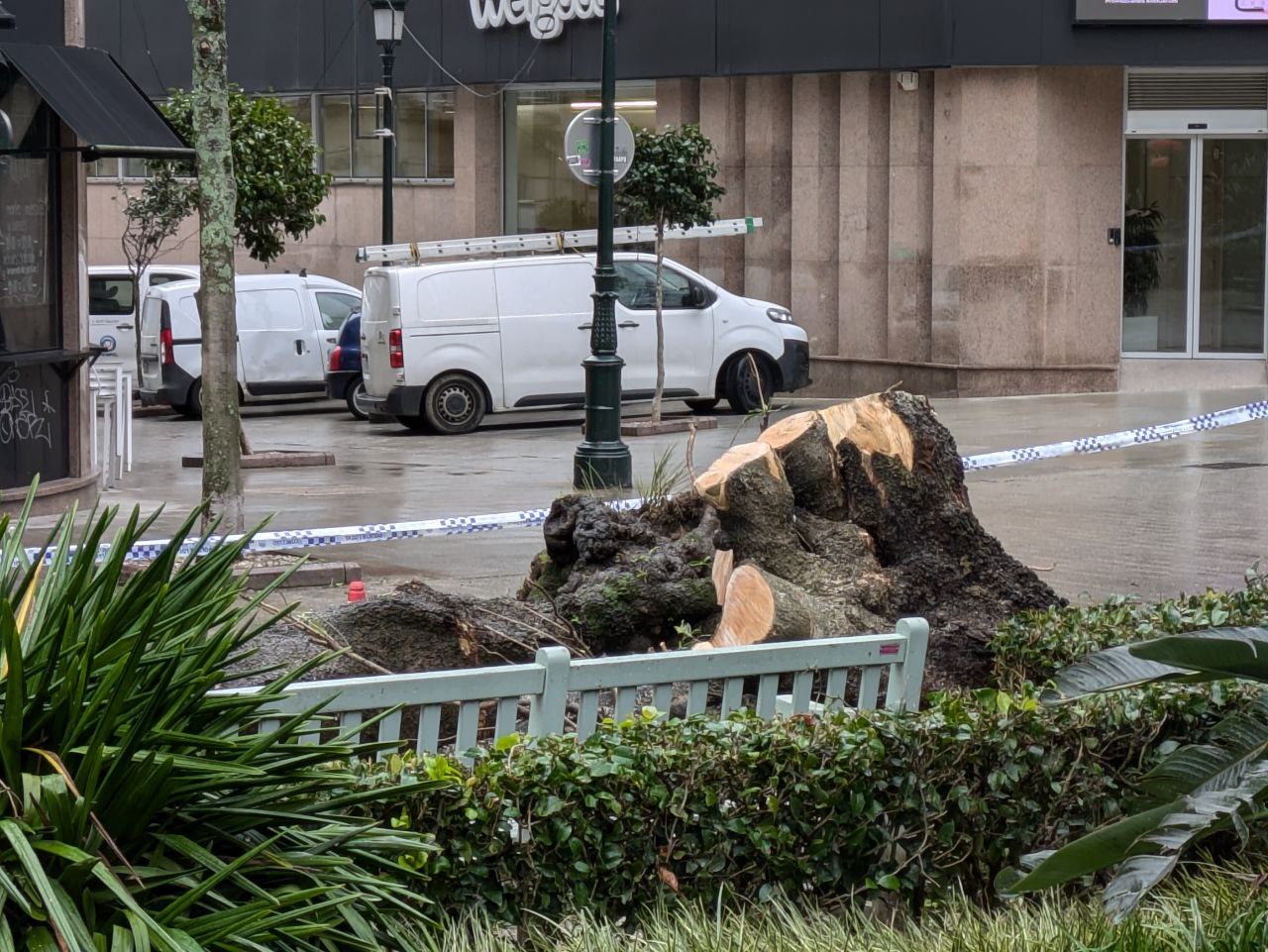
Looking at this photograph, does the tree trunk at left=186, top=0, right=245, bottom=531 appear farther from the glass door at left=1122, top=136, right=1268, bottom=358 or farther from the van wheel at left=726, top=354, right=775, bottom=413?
the glass door at left=1122, top=136, right=1268, bottom=358

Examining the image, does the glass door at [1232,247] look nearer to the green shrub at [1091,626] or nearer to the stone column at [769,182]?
the stone column at [769,182]

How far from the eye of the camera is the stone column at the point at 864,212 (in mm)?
23125

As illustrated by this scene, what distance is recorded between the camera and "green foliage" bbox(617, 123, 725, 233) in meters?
19.6

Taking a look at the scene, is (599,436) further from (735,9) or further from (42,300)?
(735,9)

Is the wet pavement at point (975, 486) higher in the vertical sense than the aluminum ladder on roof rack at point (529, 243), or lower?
lower

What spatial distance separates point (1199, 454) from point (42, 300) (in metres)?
9.70

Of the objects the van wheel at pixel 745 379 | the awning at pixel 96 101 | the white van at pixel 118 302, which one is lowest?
the van wheel at pixel 745 379

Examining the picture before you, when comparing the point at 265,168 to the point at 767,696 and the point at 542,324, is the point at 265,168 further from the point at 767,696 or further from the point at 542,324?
the point at 767,696

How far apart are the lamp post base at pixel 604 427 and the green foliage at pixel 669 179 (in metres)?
5.02

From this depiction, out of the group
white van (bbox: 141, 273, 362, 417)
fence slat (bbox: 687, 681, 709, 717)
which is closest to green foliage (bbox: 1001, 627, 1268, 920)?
fence slat (bbox: 687, 681, 709, 717)

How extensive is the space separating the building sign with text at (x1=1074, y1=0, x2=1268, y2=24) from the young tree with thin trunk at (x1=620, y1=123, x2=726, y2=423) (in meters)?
4.89

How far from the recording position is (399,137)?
2994cm

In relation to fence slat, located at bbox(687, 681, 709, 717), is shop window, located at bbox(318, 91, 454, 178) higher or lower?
higher

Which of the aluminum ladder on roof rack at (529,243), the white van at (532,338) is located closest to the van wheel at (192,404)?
the aluminum ladder on roof rack at (529,243)
